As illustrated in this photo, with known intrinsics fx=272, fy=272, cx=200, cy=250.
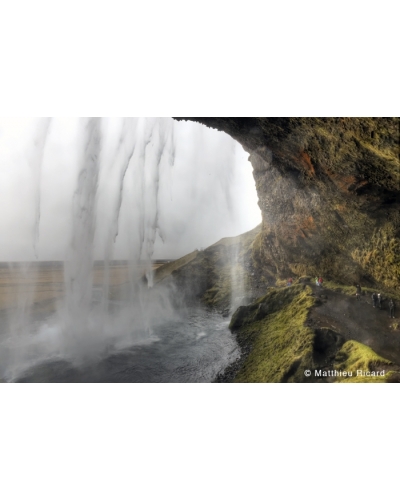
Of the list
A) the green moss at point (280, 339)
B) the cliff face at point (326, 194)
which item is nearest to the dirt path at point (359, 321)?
the green moss at point (280, 339)

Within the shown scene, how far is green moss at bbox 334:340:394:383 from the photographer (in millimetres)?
4809

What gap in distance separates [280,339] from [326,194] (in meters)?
3.39

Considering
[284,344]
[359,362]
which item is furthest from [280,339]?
[359,362]

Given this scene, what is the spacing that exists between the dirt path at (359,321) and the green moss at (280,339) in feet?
1.02

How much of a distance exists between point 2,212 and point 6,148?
1.24 meters

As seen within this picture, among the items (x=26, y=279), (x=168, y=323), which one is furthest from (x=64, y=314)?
(x=168, y=323)

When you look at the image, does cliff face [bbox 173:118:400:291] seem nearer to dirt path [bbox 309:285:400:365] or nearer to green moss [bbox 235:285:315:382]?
dirt path [bbox 309:285:400:365]

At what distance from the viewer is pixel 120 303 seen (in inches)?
255

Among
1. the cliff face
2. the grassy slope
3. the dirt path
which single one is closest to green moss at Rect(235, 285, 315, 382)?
the grassy slope

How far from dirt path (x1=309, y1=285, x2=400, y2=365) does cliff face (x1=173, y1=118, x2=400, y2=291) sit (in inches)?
20.6

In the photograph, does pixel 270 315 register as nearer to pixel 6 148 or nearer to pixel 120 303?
pixel 120 303

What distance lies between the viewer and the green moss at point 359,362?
15.8ft

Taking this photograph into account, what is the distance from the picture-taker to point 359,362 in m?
4.95

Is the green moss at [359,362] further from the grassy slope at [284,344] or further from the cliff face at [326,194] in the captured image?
the cliff face at [326,194]
